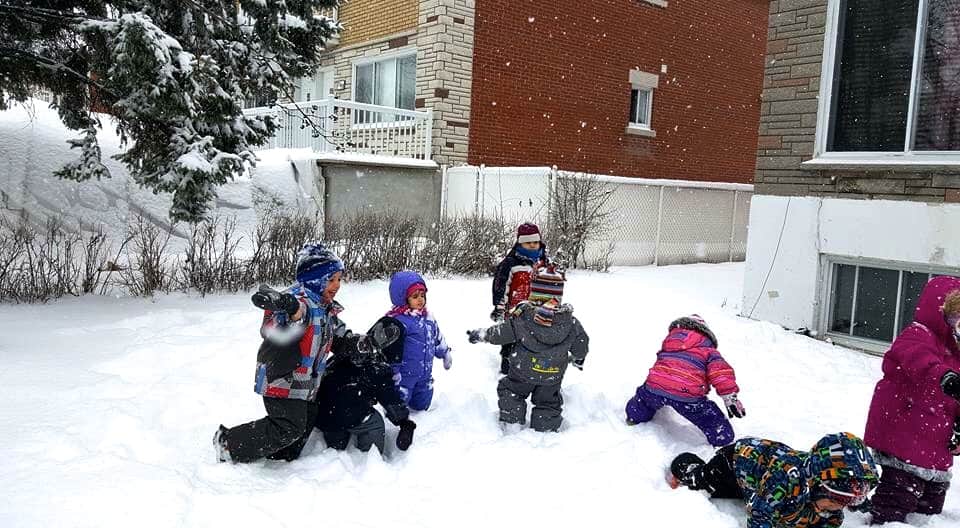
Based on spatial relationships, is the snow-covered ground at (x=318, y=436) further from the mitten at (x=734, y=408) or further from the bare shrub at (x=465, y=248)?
the bare shrub at (x=465, y=248)

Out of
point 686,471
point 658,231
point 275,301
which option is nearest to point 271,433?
point 275,301

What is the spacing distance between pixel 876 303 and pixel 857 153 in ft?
5.07

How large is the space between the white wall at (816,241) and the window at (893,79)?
62 cm

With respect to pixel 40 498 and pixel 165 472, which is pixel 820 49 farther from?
pixel 40 498

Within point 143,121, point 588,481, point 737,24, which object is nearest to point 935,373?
point 588,481

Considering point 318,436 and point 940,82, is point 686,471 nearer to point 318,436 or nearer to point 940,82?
point 318,436

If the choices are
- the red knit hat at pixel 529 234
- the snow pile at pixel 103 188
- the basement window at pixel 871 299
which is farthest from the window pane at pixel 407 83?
the red knit hat at pixel 529 234

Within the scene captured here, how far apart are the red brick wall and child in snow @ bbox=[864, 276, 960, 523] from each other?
1104cm

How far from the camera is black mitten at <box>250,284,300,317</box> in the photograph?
3.02 meters

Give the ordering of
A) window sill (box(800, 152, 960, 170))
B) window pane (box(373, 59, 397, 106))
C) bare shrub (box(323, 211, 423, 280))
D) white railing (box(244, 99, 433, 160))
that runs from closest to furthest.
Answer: window sill (box(800, 152, 960, 170)), bare shrub (box(323, 211, 423, 280)), white railing (box(244, 99, 433, 160)), window pane (box(373, 59, 397, 106))

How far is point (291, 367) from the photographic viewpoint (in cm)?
326

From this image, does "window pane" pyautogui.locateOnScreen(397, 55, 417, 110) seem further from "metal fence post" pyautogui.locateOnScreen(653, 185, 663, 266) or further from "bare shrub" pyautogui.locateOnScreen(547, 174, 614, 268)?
"metal fence post" pyautogui.locateOnScreen(653, 185, 663, 266)

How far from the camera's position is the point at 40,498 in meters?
2.72

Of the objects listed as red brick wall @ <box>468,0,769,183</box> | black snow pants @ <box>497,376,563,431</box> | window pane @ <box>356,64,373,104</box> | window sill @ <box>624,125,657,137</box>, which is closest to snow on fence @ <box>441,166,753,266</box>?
red brick wall @ <box>468,0,769,183</box>
